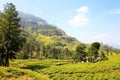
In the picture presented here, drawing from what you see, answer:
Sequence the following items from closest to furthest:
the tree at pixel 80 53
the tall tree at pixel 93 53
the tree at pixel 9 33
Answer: the tree at pixel 9 33
the tall tree at pixel 93 53
the tree at pixel 80 53

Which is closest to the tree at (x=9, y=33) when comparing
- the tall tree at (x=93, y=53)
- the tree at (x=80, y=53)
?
the tall tree at (x=93, y=53)

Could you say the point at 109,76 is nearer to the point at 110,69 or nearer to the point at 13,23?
the point at 110,69

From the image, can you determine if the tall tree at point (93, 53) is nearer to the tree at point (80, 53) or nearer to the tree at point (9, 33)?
the tree at point (80, 53)

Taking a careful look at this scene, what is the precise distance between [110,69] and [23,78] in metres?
29.9

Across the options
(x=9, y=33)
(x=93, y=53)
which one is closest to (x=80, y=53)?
(x=93, y=53)

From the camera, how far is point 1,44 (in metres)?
59.9

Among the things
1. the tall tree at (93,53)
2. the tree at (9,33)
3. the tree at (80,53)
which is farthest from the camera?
the tree at (80,53)

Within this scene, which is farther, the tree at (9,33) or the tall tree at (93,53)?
the tall tree at (93,53)

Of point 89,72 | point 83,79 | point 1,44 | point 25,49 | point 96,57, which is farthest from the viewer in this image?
point 25,49

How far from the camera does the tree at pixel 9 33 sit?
199 feet

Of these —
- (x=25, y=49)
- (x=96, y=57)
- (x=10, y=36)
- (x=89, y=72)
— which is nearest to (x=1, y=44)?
(x=10, y=36)

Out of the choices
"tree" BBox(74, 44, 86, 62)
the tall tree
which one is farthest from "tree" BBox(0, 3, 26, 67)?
"tree" BBox(74, 44, 86, 62)

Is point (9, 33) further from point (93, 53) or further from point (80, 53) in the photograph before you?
point (80, 53)

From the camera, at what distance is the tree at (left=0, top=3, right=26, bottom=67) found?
60688 mm
